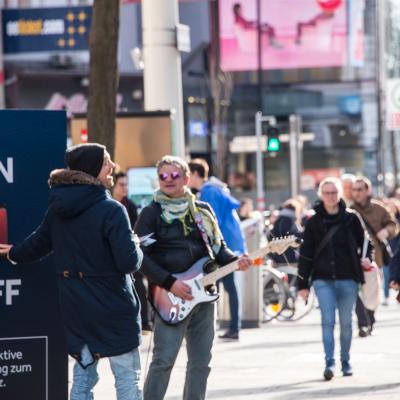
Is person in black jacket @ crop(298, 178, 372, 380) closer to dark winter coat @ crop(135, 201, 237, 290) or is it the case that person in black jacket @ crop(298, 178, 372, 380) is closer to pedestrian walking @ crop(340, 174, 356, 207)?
dark winter coat @ crop(135, 201, 237, 290)

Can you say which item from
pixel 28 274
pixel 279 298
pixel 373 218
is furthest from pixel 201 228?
pixel 279 298

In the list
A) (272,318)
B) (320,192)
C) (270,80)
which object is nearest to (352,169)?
(270,80)

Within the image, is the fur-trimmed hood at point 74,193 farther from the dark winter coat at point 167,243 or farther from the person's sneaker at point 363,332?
the person's sneaker at point 363,332

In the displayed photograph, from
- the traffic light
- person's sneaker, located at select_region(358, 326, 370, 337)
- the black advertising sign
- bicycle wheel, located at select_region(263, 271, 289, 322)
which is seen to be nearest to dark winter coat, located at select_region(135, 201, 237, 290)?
the black advertising sign

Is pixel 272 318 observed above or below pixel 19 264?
below

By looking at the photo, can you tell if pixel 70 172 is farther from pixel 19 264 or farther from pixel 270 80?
pixel 270 80

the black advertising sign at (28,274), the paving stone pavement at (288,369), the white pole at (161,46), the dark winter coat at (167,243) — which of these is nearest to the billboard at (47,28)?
the white pole at (161,46)

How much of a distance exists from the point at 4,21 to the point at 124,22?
21946 millimetres

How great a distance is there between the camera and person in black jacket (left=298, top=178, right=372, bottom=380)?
37.6ft

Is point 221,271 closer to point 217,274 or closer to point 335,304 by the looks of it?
point 217,274

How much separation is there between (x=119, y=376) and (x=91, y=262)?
2.07 feet

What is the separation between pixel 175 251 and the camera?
27.2 ft

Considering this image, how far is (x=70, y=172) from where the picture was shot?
23.9 ft

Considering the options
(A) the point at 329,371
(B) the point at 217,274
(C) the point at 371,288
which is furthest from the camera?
(C) the point at 371,288
